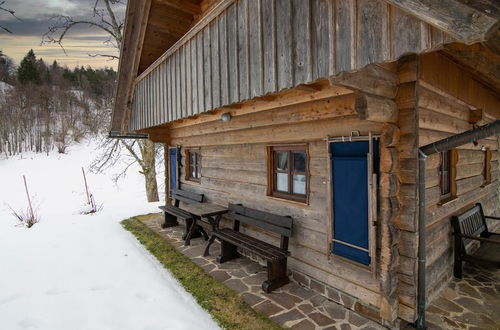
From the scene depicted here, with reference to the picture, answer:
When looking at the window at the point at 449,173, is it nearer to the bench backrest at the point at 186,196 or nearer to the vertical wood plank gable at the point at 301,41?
the vertical wood plank gable at the point at 301,41

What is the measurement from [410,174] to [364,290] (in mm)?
1643

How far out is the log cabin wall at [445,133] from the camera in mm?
3418

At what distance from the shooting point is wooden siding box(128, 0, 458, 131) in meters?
1.98

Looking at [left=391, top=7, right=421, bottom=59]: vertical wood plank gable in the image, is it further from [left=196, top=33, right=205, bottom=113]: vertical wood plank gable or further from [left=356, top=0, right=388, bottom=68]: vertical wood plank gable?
[left=196, top=33, right=205, bottom=113]: vertical wood plank gable

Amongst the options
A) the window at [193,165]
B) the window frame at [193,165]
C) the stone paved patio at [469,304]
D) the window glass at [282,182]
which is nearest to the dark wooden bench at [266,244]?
the window glass at [282,182]

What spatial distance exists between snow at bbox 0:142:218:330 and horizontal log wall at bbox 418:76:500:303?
10.7ft

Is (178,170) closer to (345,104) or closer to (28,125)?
(345,104)

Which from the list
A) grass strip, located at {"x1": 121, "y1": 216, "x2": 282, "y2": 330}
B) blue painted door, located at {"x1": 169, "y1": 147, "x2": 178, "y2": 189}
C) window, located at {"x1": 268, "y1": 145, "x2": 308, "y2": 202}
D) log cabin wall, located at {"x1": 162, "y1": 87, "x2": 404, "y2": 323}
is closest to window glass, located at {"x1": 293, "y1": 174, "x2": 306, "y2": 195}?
window, located at {"x1": 268, "y1": 145, "x2": 308, "y2": 202}

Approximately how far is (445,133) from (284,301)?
354 centimetres

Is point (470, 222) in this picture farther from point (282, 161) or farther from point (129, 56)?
point (129, 56)

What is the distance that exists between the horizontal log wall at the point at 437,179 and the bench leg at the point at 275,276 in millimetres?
1852

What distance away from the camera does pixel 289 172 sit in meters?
4.57

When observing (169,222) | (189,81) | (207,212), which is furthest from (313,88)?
(169,222)

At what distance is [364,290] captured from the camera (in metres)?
3.48
